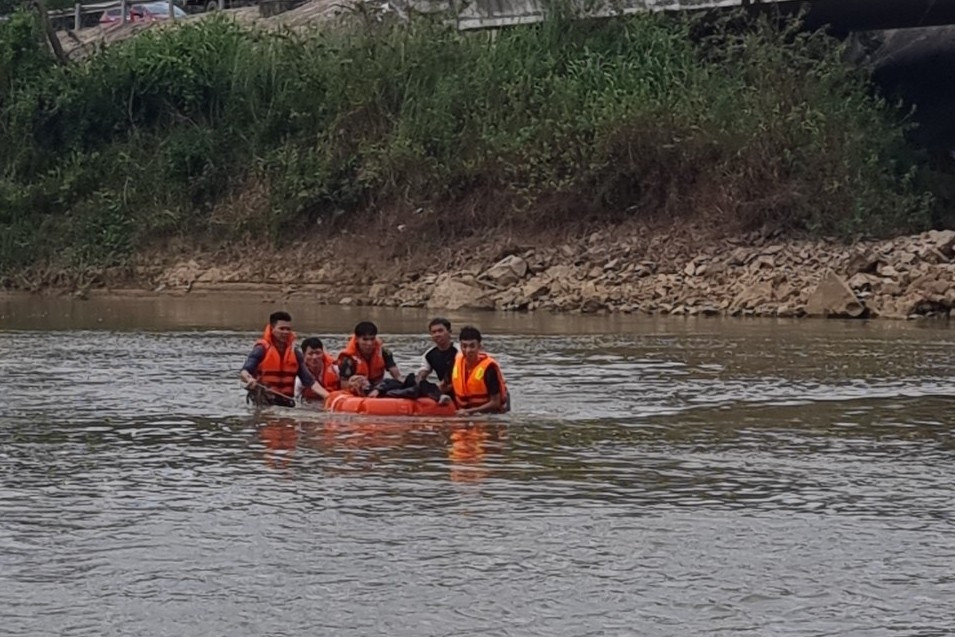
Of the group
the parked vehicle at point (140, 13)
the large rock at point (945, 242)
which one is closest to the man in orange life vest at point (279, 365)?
the large rock at point (945, 242)

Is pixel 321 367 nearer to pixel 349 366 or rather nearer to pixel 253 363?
pixel 349 366

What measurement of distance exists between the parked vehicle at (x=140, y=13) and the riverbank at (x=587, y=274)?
51.5 ft

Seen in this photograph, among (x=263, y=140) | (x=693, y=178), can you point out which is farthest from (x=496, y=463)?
(x=263, y=140)

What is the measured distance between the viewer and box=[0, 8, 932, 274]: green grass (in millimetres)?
32062

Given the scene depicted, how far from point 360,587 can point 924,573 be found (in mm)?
3249

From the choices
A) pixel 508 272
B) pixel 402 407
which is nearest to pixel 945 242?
pixel 508 272

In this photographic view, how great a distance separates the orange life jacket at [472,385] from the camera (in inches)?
657

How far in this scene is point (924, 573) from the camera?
10.1 metres

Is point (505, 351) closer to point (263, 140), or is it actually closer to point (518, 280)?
point (518, 280)

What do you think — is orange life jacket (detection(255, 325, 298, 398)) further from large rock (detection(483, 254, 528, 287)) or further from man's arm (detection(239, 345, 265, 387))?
large rock (detection(483, 254, 528, 287))

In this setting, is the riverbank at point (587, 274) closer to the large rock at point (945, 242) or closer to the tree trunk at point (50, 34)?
the large rock at point (945, 242)

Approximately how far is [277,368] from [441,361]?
1704 mm

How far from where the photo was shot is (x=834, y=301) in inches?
1094

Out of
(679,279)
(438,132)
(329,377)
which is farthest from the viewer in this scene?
(438,132)
